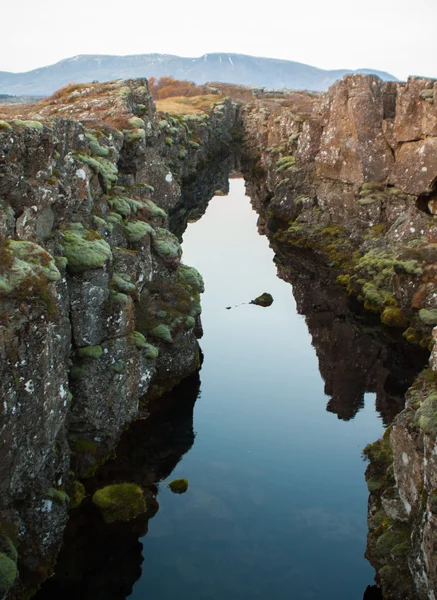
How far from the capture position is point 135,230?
32719 millimetres

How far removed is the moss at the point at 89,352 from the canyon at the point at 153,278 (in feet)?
0.42

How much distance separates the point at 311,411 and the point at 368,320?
49.5 ft

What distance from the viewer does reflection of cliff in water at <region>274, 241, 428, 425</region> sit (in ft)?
122

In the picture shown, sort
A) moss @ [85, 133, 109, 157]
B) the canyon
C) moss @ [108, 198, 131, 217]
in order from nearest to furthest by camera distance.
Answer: the canyon, moss @ [85, 133, 109, 157], moss @ [108, 198, 131, 217]

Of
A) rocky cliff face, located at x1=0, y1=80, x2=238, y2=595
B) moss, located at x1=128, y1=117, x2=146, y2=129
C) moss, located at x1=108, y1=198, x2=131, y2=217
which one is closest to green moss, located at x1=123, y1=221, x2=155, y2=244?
rocky cliff face, located at x1=0, y1=80, x2=238, y2=595

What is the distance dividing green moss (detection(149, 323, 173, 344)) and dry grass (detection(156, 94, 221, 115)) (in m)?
50.6

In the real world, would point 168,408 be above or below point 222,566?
above

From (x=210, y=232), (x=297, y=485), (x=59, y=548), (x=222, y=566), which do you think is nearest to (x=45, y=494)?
(x=59, y=548)

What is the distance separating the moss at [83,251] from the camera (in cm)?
2452

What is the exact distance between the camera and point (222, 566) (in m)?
22.9

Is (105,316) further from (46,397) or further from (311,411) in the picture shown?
(311,411)

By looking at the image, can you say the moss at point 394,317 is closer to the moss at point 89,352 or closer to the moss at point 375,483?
the moss at point 375,483

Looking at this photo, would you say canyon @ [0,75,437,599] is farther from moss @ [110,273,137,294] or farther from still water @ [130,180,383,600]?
still water @ [130,180,383,600]

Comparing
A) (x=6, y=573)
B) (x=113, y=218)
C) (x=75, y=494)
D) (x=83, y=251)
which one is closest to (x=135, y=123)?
(x=113, y=218)
